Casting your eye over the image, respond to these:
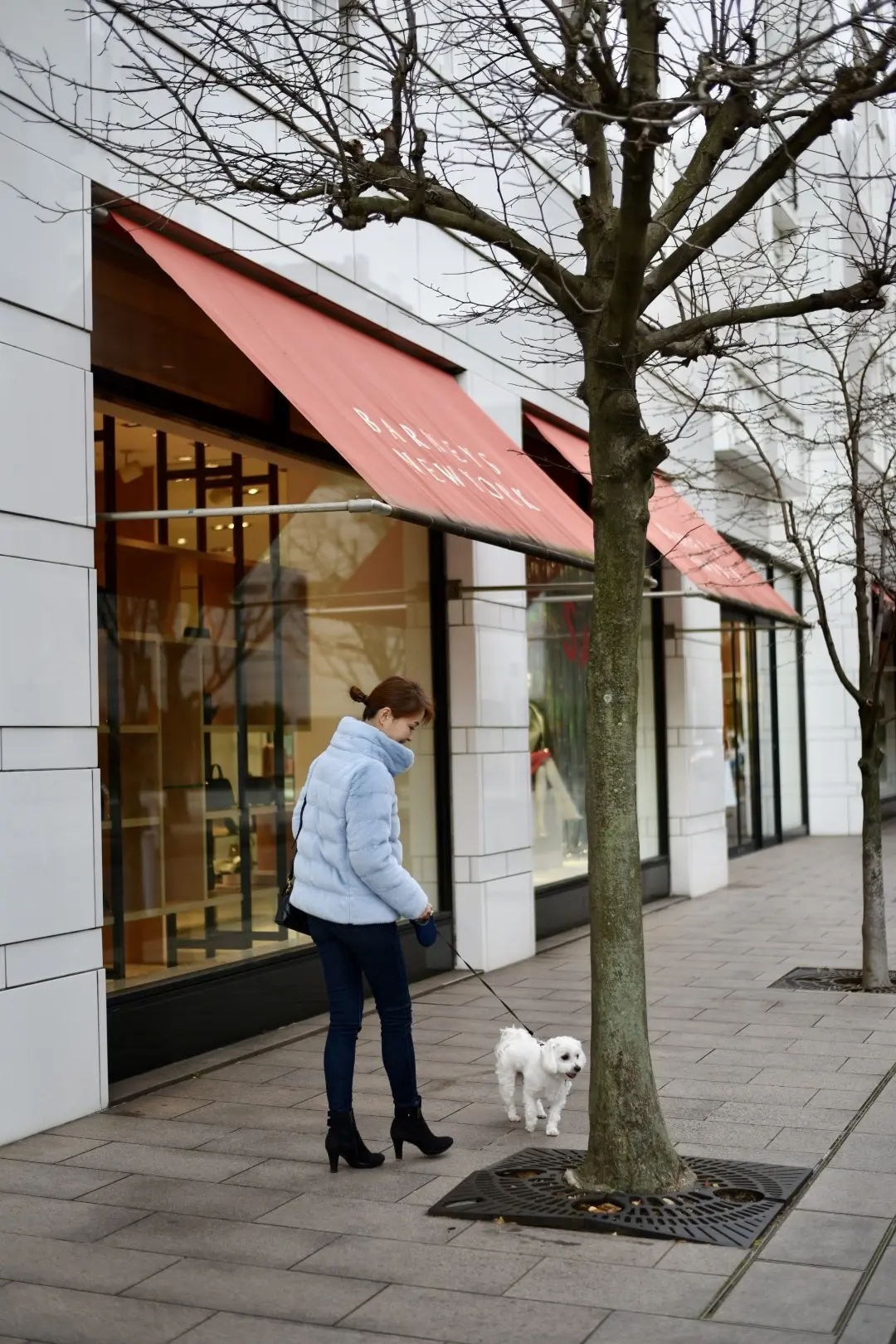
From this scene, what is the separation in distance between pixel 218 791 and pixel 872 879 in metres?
4.41

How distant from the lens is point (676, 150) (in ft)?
51.3

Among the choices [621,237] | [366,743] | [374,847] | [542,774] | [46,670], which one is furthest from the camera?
[542,774]

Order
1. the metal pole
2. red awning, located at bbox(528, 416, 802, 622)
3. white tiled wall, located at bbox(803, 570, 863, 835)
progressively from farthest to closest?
white tiled wall, located at bbox(803, 570, 863, 835) < red awning, located at bbox(528, 416, 802, 622) < the metal pole

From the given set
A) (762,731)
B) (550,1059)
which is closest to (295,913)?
(550,1059)

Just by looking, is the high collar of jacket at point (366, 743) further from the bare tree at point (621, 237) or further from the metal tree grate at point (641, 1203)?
the metal tree grate at point (641, 1203)

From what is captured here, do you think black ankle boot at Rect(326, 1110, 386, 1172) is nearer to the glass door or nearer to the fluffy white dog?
the fluffy white dog

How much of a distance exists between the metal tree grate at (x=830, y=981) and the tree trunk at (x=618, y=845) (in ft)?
15.4

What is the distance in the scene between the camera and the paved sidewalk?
14.0 ft

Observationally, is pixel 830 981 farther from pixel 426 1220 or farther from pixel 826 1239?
pixel 426 1220

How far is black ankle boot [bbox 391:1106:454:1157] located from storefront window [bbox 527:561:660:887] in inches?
253

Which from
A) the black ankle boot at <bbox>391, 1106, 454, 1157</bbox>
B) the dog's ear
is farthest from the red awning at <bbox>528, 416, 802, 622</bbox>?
the black ankle boot at <bbox>391, 1106, 454, 1157</bbox>

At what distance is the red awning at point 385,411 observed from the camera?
7.80 m

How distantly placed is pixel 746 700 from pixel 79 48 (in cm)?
1643

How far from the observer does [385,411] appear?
8969mm
